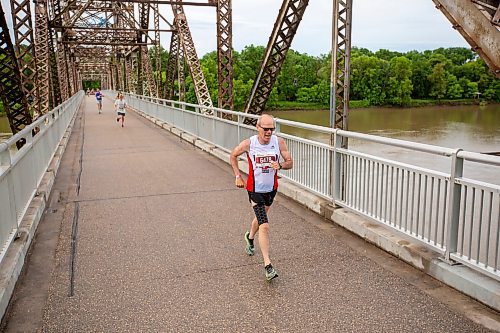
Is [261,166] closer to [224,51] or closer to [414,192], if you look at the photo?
[414,192]

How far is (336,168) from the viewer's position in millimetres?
6496

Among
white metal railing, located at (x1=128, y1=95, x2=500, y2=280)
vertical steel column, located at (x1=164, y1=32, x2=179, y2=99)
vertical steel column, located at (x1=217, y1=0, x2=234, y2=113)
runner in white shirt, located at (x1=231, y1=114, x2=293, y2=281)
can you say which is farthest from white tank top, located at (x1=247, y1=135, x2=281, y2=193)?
vertical steel column, located at (x1=164, y1=32, x2=179, y2=99)

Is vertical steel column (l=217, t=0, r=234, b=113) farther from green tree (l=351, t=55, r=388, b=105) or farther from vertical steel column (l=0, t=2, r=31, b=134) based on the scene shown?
green tree (l=351, t=55, r=388, b=105)

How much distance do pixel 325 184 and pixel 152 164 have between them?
6025 millimetres

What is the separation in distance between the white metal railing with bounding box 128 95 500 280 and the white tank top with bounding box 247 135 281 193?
1.32 m

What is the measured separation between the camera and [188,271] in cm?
503

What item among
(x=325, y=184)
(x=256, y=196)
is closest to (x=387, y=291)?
(x=256, y=196)

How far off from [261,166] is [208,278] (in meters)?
1.20

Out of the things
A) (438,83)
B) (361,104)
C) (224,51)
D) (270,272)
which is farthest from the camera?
(438,83)

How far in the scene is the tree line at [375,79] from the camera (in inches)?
3701

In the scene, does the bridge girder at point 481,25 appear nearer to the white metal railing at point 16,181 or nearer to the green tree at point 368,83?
the white metal railing at point 16,181

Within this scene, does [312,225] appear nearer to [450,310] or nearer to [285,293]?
[285,293]

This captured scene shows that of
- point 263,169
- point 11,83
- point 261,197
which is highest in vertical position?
point 11,83

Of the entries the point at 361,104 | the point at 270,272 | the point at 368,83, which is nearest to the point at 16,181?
the point at 270,272
